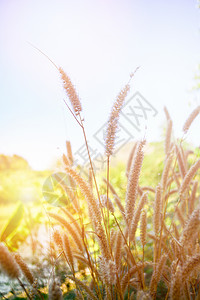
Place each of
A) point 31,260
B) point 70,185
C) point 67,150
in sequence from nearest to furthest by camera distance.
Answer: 1. point 70,185
2. point 67,150
3. point 31,260

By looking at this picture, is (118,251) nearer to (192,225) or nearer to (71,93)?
(192,225)

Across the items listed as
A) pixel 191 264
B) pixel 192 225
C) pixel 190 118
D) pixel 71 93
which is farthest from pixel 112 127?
pixel 190 118

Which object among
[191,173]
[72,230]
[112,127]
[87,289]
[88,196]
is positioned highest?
[112,127]

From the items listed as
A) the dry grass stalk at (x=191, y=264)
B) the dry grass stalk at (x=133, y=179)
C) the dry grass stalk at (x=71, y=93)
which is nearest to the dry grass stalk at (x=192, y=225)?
the dry grass stalk at (x=191, y=264)

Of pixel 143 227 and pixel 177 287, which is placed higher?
pixel 143 227

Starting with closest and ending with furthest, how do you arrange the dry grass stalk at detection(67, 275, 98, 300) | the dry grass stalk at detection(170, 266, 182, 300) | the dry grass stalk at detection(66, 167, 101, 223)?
1. the dry grass stalk at detection(170, 266, 182, 300)
2. the dry grass stalk at detection(66, 167, 101, 223)
3. the dry grass stalk at detection(67, 275, 98, 300)

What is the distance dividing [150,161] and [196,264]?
581cm

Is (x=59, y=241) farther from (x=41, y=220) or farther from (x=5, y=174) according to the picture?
(x=5, y=174)

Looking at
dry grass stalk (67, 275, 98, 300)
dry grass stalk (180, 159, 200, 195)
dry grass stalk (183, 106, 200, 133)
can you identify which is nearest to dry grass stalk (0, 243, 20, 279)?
dry grass stalk (67, 275, 98, 300)

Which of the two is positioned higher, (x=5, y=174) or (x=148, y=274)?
(x=5, y=174)

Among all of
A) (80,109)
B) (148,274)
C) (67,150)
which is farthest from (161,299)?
(80,109)

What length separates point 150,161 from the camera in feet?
21.2

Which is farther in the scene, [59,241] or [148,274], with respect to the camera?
[148,274]

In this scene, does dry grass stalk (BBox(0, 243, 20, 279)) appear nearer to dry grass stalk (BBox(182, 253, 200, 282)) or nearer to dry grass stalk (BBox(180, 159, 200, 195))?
dry grass stalk (BBox(182, 253, 200, 282))
